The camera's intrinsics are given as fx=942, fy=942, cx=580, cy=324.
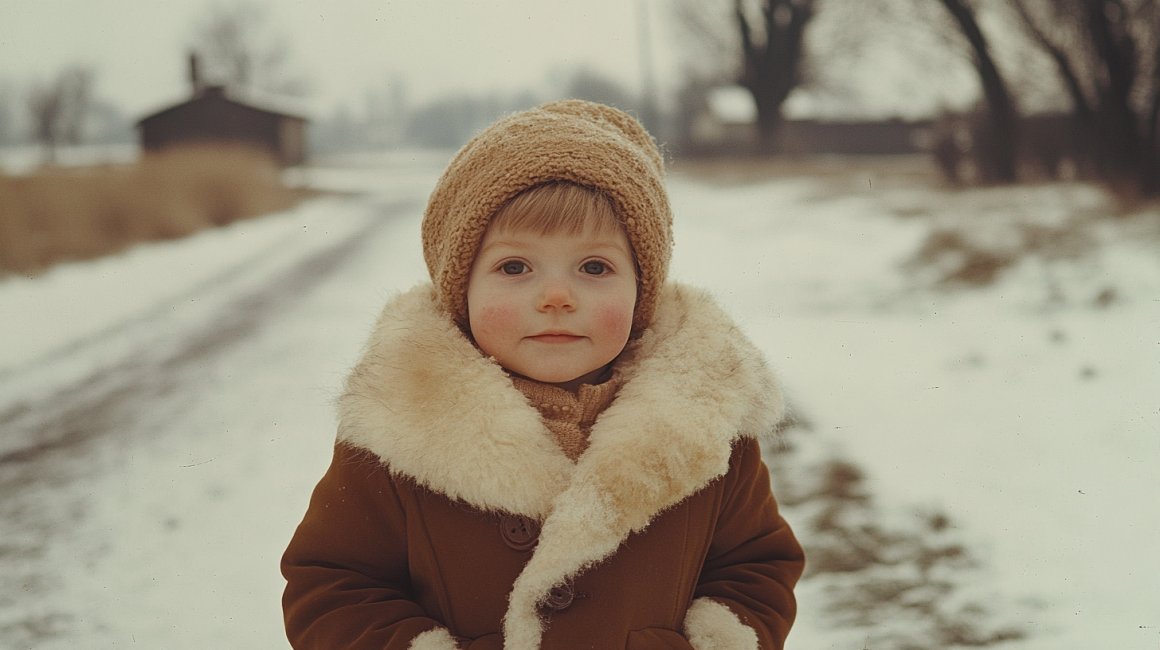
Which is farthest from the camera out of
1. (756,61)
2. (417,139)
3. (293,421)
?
(417,139)

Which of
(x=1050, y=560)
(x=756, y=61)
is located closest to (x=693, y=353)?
(x=1050, y=560)

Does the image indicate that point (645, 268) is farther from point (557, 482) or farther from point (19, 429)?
point (19, 429)

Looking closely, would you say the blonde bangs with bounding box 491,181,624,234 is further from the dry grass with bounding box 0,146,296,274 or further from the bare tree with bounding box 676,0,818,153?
the bare tree with bounding box 676,0,818,153

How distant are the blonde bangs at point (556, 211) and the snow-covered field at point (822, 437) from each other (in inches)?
19.3

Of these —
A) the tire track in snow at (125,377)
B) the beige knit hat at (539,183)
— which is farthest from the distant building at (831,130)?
the beige knit hat at (539,183)

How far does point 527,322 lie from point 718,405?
1.10 feet

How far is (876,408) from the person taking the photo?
5.01m

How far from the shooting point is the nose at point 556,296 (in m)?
1.46

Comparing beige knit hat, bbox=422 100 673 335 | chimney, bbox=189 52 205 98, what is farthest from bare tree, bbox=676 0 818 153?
beige knit hat, bbox=422 100 673 335

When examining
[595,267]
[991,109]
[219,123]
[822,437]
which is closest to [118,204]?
[822,437]

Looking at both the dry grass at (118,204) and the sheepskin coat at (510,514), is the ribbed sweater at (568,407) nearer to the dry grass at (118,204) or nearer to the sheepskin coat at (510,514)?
the sheepskin coat at (510,514)

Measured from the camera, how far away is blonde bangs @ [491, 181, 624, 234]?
1508 mm

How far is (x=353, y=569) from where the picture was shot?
1.49 meters

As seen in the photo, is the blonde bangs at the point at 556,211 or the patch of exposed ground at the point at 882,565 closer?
the blonde bangs at the point at 556,211
